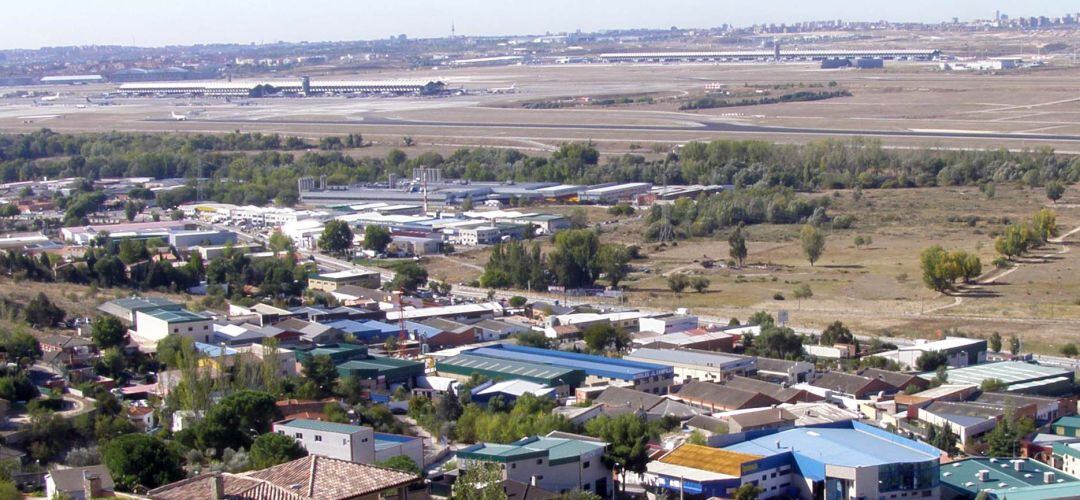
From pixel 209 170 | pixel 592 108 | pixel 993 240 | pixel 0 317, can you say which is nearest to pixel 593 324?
pixel 0 317

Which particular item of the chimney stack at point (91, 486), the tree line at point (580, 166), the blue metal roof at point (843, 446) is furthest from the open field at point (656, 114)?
the chimney stack at point (91, 486)

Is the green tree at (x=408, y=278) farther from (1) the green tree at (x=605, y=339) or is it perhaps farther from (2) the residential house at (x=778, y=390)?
(2) the residential house at (x=778, y=390)

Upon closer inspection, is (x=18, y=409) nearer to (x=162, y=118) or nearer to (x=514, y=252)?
(x=514, y=252)

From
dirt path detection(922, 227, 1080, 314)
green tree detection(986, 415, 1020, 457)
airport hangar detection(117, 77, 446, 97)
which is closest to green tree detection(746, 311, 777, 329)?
dirt path detection(922, 227, 1080, 314)

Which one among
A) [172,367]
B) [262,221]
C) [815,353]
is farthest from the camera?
[262,221]

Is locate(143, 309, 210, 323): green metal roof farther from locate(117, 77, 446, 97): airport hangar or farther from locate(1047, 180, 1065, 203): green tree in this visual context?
locate(117, 77, 446, 97): airport hangar
